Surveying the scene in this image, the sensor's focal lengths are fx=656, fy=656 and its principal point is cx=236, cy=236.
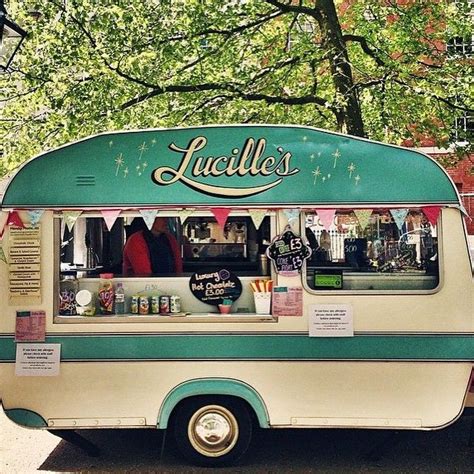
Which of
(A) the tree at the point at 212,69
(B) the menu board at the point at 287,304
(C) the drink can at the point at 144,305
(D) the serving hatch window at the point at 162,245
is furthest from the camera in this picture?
(A) the tree at the point at 212,69

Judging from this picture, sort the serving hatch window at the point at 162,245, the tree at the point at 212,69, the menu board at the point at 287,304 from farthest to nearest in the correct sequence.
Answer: the tree at the point at 212,69
the serving hatch window at the point at 162,245
the menu board at the point at 287,304

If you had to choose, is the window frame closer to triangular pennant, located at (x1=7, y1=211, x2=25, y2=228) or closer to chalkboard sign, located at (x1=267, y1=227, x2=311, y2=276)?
chalkboard sign, located at (x1=267, y1=227, x2=311, y2=276)

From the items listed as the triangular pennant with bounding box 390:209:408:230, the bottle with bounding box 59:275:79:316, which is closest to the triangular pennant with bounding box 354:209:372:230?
the triangular pennant with bounding box 390:209:408:230

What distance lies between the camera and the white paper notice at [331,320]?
552 cm

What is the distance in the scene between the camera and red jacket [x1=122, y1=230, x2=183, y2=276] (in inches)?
230

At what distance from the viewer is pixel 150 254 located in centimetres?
589

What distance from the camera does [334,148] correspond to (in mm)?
5660

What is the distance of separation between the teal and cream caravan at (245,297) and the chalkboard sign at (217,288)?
12 mm

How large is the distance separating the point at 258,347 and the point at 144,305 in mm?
1048

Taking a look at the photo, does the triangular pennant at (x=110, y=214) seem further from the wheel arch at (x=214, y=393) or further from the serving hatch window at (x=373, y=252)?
the serving hatch window at (x=373, y=252)

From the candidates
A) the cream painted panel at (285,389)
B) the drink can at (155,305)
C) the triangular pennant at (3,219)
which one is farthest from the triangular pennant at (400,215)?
the triangular pennant at (3,219)

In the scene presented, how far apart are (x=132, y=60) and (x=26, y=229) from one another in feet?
16.8

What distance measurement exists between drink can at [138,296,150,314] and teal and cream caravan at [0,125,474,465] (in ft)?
0.04

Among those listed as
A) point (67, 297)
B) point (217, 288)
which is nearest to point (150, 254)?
point (217, 288)
